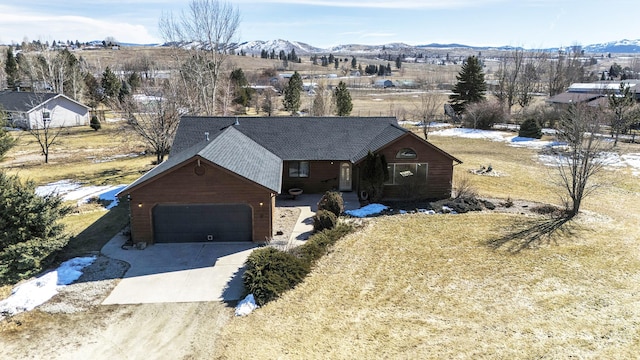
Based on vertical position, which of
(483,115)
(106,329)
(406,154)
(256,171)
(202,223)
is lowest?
(106,329)

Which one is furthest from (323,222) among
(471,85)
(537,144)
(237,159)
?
(471,85)

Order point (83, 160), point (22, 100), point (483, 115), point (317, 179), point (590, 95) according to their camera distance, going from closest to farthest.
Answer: point (317, 179) < point (83, 160) < point (483, 115) < point (22, 100) < point (590, 95)

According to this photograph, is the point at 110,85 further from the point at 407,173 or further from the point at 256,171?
the point at 407,173

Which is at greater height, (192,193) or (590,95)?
(590,95)

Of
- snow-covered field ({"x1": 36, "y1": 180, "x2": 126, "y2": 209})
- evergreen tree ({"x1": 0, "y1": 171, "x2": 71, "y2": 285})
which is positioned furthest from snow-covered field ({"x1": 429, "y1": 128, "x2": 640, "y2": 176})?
evergreen tree ({"x1": 0, "y1": 171, "x2": 71, "y2": 285})

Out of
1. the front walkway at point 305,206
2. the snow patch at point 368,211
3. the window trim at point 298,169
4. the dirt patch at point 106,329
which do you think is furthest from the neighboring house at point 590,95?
the dirt patch at point 106,329

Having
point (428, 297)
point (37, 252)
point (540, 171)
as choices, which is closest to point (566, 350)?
point (428, 297)
